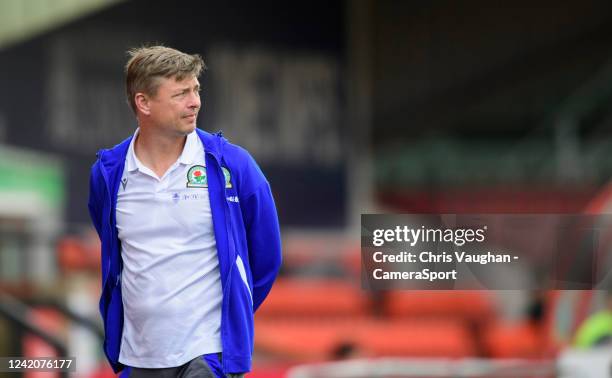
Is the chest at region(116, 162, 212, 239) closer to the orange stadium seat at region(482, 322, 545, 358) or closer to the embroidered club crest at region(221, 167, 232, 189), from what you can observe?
the embroidered club crest at region(221, 167, 232, 189)

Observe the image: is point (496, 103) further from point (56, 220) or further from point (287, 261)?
point (56, 220)

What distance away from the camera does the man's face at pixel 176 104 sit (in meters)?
2.58

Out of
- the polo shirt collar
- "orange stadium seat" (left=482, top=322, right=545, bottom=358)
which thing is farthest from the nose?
"orange stadium seat" (left=482, top=322, right=545, bottom=358)

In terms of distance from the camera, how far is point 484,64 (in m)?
8.66

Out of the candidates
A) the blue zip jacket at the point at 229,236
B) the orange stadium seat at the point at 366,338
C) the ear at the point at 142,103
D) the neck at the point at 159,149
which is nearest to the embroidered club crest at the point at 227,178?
the blue zip jacket at the point at 229,236

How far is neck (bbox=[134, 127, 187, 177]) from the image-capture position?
2.66 metres

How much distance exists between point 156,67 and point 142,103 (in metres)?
0.09

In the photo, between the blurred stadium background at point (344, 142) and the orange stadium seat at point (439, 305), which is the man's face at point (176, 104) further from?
the orange stadium seat at point (439, 305)

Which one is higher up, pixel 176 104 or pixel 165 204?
pixel 176 104

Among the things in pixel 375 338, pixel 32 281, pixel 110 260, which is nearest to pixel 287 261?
pixel 375 338

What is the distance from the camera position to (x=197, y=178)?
8.65 ft

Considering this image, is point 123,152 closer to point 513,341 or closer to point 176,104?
point 176,104

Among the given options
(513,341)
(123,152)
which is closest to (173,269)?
(123,152)

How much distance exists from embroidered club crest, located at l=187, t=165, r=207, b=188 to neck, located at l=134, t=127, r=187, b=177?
0.19ft
